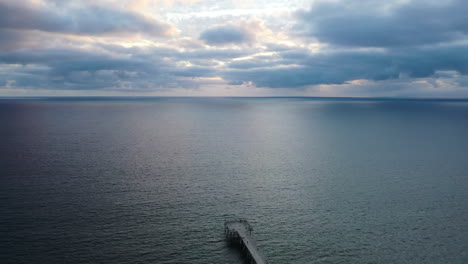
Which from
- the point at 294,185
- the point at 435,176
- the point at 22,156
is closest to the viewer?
the point at 294,185

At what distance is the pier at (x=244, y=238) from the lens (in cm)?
5923

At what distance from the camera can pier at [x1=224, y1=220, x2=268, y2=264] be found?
5923 centimetres

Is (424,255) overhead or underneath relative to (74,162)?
underneath

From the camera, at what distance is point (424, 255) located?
6256 centimetres

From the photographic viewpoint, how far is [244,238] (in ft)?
210

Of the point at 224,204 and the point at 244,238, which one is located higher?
the point at 224,204

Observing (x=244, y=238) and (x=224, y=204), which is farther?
(x=224, y=204)

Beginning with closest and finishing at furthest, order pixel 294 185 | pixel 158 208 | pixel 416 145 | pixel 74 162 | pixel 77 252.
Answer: pixel 77 252
pixel 158 208
pixel 294 185
pixel 74 162
pixel 416 145

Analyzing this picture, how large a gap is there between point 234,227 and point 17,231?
41.8 meters

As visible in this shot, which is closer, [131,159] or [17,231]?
[17,231]

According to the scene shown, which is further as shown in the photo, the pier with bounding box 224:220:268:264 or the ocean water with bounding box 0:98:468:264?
the ocean water with bounding box 0:98:468:264

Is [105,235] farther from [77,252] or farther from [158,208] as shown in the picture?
[158,208]

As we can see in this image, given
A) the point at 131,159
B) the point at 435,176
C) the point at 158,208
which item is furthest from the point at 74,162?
the point at 435,176

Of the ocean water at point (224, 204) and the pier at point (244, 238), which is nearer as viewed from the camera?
the pier at point (244, 238)
